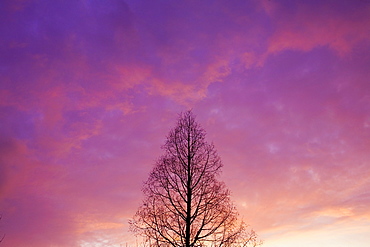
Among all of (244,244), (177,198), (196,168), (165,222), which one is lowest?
(244,244)

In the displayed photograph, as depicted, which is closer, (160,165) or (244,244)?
(244,244)

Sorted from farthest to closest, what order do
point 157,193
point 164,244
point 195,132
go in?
1. point 195,132
2. point 157,193
3. point 164,244

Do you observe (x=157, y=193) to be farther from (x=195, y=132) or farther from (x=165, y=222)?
(x=195, y=132)

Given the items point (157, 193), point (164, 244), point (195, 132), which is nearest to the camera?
point (164, 244)

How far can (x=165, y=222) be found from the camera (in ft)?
60.9

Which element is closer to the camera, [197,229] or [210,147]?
[197,229]

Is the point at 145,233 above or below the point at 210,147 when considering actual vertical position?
below

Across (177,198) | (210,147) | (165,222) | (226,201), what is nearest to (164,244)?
(165,222)

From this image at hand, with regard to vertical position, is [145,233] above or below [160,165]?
below

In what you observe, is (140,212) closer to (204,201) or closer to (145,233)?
(145,233)

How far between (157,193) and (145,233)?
7.54ft

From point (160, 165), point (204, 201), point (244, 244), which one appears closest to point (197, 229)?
point (204, 201)

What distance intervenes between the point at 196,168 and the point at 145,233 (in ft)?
15.2

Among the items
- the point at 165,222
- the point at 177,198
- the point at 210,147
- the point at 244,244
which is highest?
the point at 210,147
